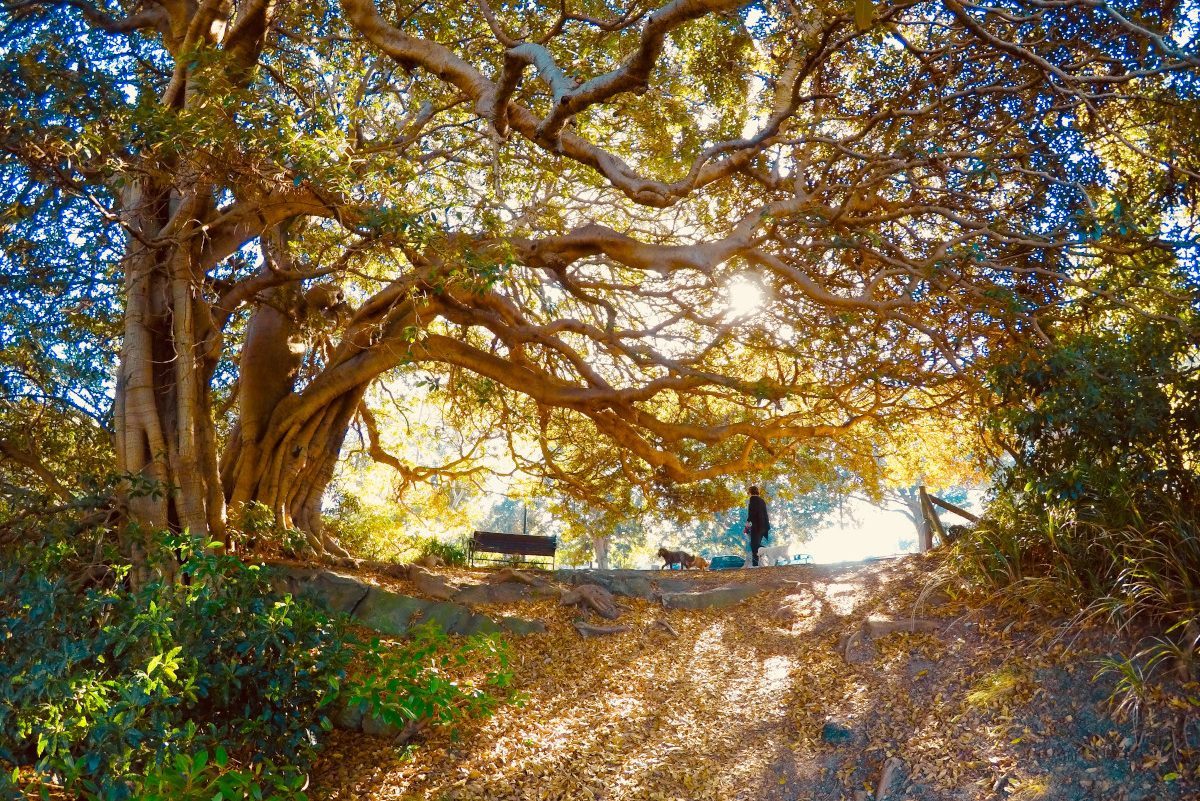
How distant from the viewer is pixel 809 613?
7.63 meters

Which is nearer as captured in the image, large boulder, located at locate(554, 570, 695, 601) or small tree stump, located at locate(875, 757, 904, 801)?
small tree stump, located at locate(875, 757, 904, 801)

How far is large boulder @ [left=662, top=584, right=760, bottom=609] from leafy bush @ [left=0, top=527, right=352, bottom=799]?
467cm

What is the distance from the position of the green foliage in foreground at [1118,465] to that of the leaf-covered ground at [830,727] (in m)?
0.34

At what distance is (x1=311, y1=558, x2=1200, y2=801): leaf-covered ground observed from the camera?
13.2 ft

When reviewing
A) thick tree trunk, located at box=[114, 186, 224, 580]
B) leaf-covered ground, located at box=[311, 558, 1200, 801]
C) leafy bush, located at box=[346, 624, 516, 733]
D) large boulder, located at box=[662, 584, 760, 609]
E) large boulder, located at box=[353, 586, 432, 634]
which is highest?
thick tree trunk, located at box=[114, 186, 224, 580]

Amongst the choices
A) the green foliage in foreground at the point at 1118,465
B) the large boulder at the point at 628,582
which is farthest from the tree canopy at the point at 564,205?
the large boulder at the point at 628,582

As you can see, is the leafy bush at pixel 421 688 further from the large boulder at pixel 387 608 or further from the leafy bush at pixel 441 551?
the leafy bush at pixel 441 551

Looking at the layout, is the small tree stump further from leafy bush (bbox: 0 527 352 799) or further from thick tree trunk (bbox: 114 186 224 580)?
thick tree trunk (bbox: 114 186 224 580)

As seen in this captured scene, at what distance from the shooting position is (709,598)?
340 inches

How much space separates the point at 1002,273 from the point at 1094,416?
2536 mm

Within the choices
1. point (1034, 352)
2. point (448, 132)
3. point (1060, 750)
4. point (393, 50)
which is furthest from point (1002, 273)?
point (448, 132)

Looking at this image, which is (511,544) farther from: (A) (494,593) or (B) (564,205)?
(B) (564,205)

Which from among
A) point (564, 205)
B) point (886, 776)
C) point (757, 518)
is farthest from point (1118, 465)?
point (757, 518)

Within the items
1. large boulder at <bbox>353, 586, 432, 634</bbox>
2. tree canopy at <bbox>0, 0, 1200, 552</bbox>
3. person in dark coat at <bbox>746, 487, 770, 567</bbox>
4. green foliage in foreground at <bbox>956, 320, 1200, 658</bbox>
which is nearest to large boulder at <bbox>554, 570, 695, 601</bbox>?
tree canopy at <bbox>0, 0, 1200, 552</bbox>
